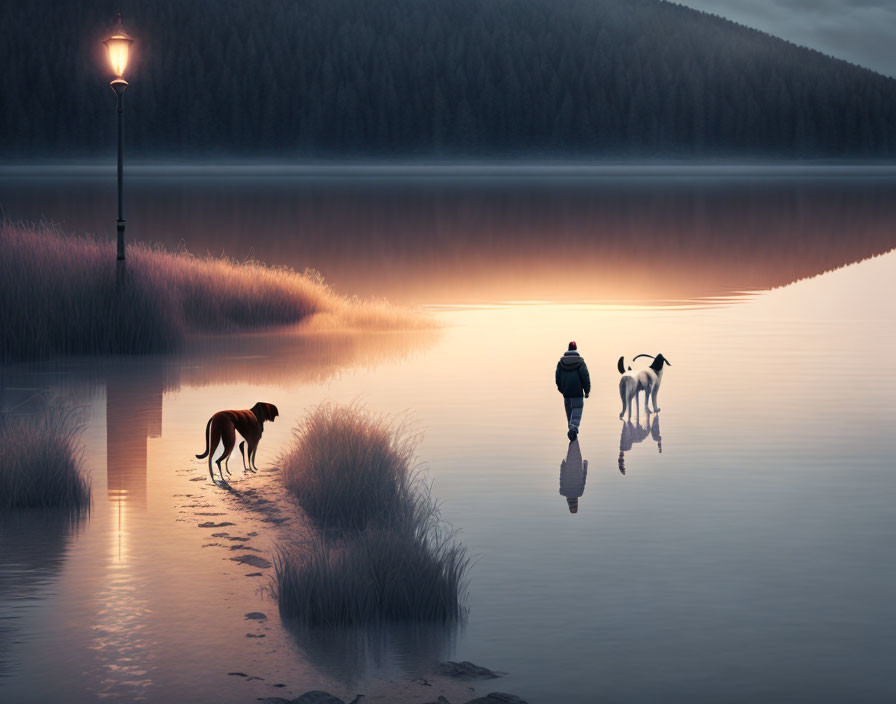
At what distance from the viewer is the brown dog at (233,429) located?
42.7 feet

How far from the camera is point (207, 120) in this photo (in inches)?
6885

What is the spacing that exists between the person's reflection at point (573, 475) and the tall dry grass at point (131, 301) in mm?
9722

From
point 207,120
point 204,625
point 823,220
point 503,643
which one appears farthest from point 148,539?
point 207,120

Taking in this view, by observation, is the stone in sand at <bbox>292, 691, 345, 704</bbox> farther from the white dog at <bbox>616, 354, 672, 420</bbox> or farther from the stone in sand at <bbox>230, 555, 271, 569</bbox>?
the white dog at <bbox>616, 354, 672, 420</bbox>

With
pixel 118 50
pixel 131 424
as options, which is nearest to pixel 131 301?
pixel 118 50

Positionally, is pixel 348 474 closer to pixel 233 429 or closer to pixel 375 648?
pixel 233 429

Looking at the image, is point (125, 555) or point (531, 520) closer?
point (125, 555)

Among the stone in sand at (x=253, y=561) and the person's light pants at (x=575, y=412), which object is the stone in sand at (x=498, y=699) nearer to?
the stone in sand at (x=253, y=561)

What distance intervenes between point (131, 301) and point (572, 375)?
1029cm

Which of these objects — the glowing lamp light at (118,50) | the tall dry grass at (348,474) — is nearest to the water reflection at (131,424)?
the tall dry grass at (348,474)

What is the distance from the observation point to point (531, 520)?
39.3ft

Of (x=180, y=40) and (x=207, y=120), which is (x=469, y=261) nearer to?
(x=207, y=120)

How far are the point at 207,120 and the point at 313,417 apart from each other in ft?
541

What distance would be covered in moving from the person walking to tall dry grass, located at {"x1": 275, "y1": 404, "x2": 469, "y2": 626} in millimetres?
1597
